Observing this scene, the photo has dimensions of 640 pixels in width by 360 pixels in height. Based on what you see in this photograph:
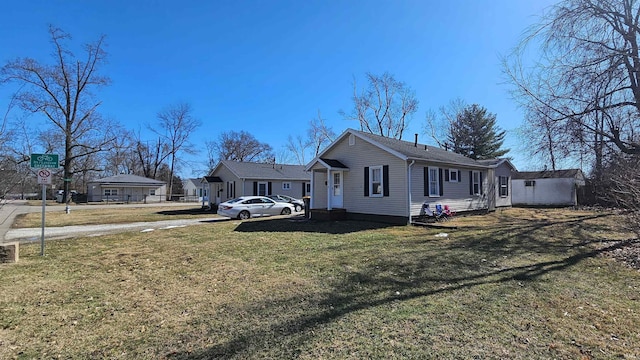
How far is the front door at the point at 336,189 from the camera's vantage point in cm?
1689

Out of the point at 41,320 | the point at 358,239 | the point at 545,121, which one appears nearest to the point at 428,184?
the point at 545,121

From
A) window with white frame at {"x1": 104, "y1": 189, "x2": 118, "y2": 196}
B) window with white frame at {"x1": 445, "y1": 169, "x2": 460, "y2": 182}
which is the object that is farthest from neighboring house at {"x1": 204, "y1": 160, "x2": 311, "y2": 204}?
window with white frame at {"x1": 104, "y1": 189, "x2": 118, "y2": 196}

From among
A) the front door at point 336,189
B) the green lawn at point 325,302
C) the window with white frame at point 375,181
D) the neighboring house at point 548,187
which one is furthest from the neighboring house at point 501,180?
the green lawn at point 325,302

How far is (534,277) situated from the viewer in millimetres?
6129

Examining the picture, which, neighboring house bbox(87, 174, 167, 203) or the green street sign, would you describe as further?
neighboring house bbox(87, 174, 167, 203)

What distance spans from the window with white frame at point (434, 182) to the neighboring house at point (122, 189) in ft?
139

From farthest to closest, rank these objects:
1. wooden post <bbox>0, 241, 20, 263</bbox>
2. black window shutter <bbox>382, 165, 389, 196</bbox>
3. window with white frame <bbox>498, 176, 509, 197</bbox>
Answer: window with white frame <bbox>498, 176, 509, 197</bbox>
black window shutter <bbox>382, 165, 389, 196</bbox>
wooden post <bbox>0, 241, 20, 263</bbox>

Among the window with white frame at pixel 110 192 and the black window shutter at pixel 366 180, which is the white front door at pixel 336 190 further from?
the window with white frame at pixel 110 192

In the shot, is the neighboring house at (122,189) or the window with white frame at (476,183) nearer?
the window with white frame at (476,183)

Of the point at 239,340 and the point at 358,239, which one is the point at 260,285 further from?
the point at 358,239

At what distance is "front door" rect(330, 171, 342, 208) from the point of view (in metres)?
16.9

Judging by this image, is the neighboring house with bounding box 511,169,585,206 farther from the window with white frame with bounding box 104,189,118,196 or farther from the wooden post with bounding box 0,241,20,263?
the window with white frame with bounding box 104,189,118,196

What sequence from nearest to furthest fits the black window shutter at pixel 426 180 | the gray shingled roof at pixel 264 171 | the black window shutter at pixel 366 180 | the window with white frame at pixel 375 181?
the black window shutter at pixel 426 180 → the window with white frame at pixel 375 181 → the black window shutter at pixel 366 180 → the gray shingled roof at pixel 264 171

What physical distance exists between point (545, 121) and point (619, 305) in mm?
9600
